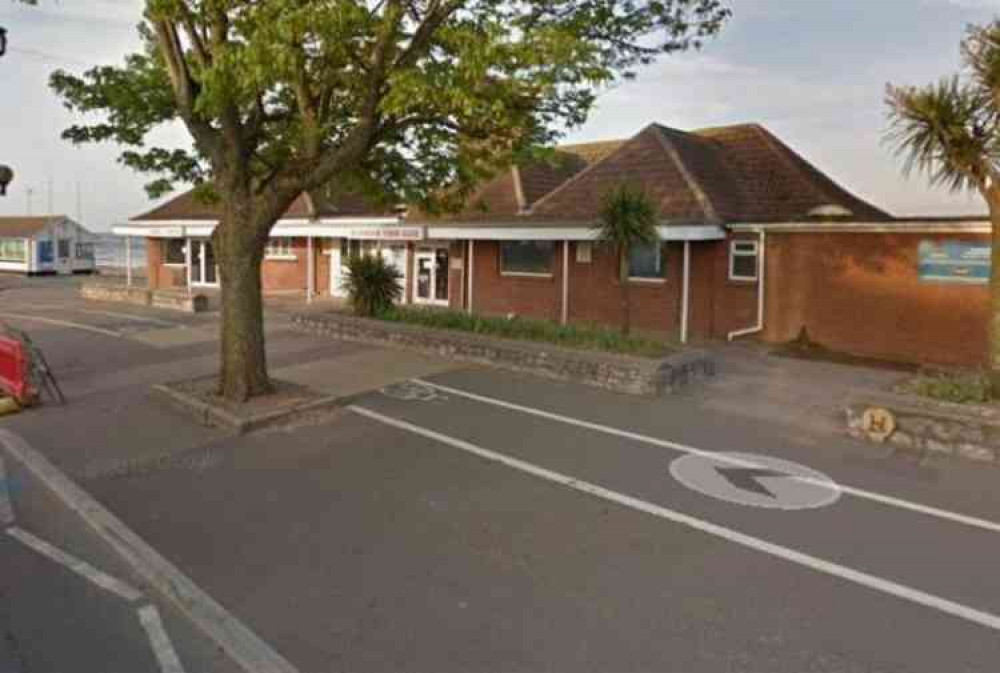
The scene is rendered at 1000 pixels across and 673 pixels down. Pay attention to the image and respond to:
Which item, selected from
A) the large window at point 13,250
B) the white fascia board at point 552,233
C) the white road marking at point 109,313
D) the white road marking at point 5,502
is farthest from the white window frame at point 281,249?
the large window at point 13,250

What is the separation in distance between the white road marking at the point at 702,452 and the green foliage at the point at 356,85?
3.39 meters

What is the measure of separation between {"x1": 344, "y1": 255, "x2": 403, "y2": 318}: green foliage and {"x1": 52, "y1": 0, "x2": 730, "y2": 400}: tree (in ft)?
12.0

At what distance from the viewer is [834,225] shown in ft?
44.3

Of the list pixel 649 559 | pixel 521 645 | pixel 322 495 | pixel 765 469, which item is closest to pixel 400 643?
pixel 521 645

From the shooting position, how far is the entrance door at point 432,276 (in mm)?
21109

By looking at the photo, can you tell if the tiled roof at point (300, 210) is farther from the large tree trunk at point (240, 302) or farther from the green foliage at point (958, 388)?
the green foliage at point (958, 388)

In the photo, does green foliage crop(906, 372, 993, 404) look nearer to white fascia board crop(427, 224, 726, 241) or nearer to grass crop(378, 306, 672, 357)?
grass crop(378, 306, 672, 357)

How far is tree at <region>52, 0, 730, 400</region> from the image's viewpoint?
6.65 metres

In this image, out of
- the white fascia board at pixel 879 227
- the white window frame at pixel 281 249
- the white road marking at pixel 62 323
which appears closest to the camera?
the white fascia board at pixel 879 227

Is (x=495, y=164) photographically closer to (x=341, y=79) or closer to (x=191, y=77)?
(x=341, y=79)

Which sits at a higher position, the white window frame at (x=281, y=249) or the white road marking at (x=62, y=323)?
the white window frame at (x=281, y=249)

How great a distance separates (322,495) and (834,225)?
1165 centimetres

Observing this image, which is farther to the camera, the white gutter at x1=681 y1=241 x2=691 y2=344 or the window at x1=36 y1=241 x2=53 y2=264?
the window at x1=36 y1=241 x2=53 y2=264

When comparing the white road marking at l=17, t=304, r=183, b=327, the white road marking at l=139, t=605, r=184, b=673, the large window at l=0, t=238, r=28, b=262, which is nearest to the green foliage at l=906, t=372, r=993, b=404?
the white road marking at l=139, t=605, r=184, b=673
